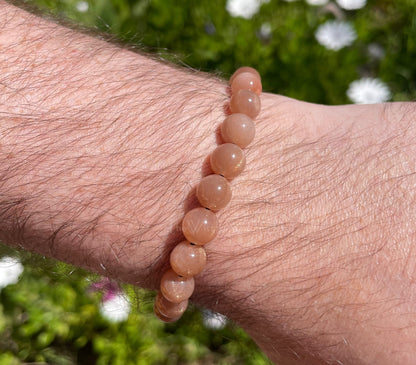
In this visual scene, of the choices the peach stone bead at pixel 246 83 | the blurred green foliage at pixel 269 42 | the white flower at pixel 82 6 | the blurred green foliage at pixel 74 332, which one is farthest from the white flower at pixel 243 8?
the blurred green foliage at pixel 74 332

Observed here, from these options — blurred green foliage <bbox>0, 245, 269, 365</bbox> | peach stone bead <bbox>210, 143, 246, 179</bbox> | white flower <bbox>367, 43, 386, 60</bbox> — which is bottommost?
blurred green foliage <bbox>0, 245, 269, 365</bbox>

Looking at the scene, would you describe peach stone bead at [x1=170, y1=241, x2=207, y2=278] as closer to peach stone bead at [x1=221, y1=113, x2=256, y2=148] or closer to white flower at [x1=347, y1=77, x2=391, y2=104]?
peach stone bead at [x1=221, y1=113, x2=256, y2=148]

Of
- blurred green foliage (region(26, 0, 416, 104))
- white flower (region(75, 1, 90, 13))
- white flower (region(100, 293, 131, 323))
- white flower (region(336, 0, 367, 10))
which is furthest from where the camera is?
white flower (region(336, 0, 367, 10))

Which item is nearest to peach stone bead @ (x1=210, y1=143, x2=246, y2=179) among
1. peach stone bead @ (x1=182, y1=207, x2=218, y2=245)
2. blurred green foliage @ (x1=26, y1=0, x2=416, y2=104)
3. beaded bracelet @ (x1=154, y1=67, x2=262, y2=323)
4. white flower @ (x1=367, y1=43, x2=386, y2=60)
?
beaded bracelet @ (x1=154, y1=67, x2=262, y2=323)

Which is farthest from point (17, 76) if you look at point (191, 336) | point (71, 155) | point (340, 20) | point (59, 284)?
point (340, 20)

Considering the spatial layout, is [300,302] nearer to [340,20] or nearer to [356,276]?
[356,276]

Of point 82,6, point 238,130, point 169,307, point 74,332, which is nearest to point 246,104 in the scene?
point 238,130
